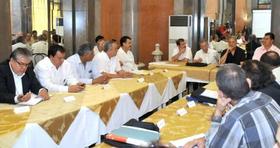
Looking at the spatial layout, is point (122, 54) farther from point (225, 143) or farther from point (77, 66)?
point (225, 143)

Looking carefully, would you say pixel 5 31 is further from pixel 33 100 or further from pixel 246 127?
pixel 246 127

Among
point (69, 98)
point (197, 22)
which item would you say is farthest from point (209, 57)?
point (69, 98)

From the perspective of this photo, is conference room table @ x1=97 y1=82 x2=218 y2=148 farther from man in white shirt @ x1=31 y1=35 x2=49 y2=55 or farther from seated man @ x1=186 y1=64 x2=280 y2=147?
man in white shirt @ x1=31 y1=35 x2=49 y2=55

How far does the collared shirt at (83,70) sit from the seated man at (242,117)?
321 cm

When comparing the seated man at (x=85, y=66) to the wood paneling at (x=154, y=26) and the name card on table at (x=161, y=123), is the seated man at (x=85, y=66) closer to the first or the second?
the name card on table at (x=161, y=123)

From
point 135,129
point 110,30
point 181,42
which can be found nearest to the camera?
point 135,129

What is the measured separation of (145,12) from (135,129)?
27.5ft

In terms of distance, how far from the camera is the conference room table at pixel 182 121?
9.17 ft

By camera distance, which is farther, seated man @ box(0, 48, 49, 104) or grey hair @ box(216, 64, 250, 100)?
seated man @ box(0, 48, 49, 104)

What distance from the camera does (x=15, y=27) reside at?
11.1 meters

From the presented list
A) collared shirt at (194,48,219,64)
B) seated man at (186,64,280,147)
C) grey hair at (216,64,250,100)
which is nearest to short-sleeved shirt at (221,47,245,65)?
collared shirt at (194,48,219,64)

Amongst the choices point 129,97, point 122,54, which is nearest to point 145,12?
point 122,54

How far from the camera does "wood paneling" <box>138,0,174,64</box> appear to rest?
419 inches

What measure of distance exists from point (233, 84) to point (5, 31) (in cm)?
448
